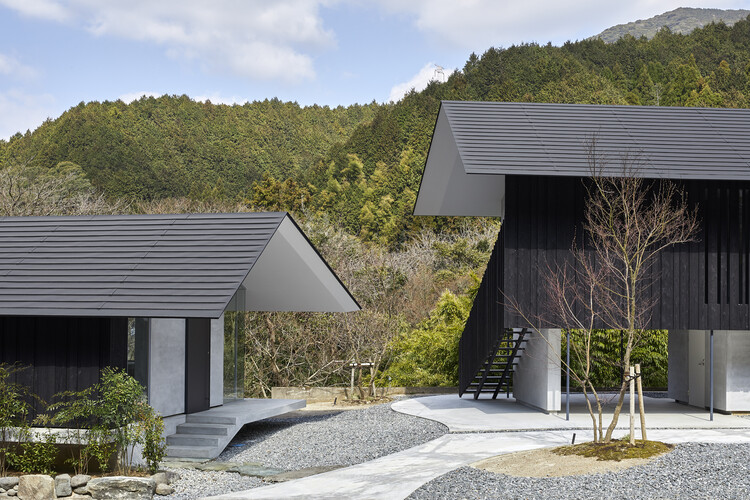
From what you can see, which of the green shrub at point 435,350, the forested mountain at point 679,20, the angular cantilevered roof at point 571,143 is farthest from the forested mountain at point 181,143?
the forested mountain at point 679,20

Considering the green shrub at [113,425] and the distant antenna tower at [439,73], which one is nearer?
the green shrub at [113,425]

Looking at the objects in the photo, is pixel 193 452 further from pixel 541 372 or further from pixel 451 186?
pixel 451 186

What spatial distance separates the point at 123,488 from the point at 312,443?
415cm

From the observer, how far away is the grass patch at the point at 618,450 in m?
8.94

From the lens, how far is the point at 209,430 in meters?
12.6

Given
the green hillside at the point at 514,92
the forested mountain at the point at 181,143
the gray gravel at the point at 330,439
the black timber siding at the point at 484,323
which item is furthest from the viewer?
the forested mountain at the point at 181,143

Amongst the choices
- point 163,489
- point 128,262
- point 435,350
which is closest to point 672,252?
point 435,350

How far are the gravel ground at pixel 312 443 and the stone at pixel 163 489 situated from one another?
0.08m

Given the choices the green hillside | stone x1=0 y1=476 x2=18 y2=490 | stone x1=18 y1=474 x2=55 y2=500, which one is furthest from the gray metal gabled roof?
the green hillside

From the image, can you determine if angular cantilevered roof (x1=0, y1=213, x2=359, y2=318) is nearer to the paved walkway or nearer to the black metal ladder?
the paved walkway

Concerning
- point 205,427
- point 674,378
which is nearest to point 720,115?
point 674,378

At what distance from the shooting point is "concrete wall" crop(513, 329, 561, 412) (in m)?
14.3

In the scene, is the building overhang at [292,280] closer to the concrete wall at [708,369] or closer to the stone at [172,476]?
the stone at [172,476]

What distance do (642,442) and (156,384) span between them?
23.0 feet
